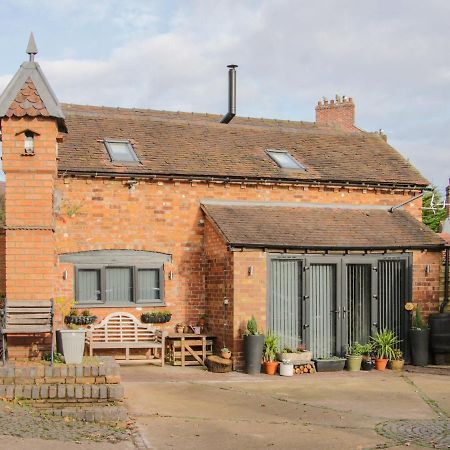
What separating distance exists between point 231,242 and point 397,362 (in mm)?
4478

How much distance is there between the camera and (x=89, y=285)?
16.5 m

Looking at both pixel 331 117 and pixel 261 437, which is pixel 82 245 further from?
pixel 331 117

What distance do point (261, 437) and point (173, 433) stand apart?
3.55 feet

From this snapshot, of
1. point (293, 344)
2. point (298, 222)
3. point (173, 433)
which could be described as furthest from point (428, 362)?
point (173, 433)

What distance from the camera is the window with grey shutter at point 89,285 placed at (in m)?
16.5

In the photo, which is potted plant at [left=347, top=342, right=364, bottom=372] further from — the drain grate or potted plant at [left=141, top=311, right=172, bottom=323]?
the drain grate

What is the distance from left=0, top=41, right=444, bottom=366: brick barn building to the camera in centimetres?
1622

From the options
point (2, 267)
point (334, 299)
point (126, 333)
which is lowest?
point (126, 333)

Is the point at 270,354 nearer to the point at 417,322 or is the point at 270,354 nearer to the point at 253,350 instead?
the point at 253,350

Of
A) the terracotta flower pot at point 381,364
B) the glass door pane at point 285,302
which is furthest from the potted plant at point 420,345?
the glass door pane at point 285,302

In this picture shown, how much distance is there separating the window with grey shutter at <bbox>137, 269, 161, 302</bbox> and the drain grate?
772cm

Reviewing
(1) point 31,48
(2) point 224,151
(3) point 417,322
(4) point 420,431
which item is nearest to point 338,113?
(2) point 224,151

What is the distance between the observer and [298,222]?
17312mm

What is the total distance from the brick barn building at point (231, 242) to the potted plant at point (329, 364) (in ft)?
1.74
